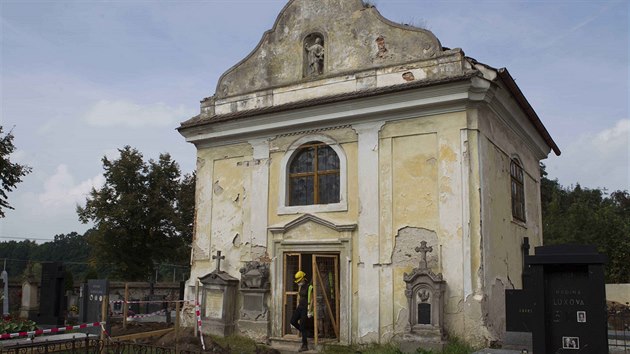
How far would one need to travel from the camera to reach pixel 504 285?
12.5 m

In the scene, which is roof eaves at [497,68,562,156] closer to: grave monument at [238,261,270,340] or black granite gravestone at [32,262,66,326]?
grave monument at [238,261,270,340]

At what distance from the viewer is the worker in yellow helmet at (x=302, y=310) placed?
12422 mm

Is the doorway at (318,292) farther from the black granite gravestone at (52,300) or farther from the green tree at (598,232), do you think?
the green tree at (598,232)

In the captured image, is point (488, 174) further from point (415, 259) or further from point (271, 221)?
point (271, 221)

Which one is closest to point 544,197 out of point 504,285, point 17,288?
point 504,285

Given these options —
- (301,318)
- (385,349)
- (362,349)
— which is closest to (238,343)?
(301,318)

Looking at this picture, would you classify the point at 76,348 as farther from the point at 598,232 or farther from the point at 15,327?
the point at 598,232

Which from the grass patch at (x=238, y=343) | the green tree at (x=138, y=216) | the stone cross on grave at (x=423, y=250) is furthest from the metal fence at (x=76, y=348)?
the green tree at (x=138, y=216)

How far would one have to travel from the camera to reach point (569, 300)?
26.2ft

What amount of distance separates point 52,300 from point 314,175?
9500mm

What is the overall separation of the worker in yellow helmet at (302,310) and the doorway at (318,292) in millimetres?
227

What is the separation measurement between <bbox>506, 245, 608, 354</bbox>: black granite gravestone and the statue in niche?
7908mm

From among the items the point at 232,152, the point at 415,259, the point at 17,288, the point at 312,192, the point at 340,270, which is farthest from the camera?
the point at 17,288

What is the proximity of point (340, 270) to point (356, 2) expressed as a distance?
21.6 feet
